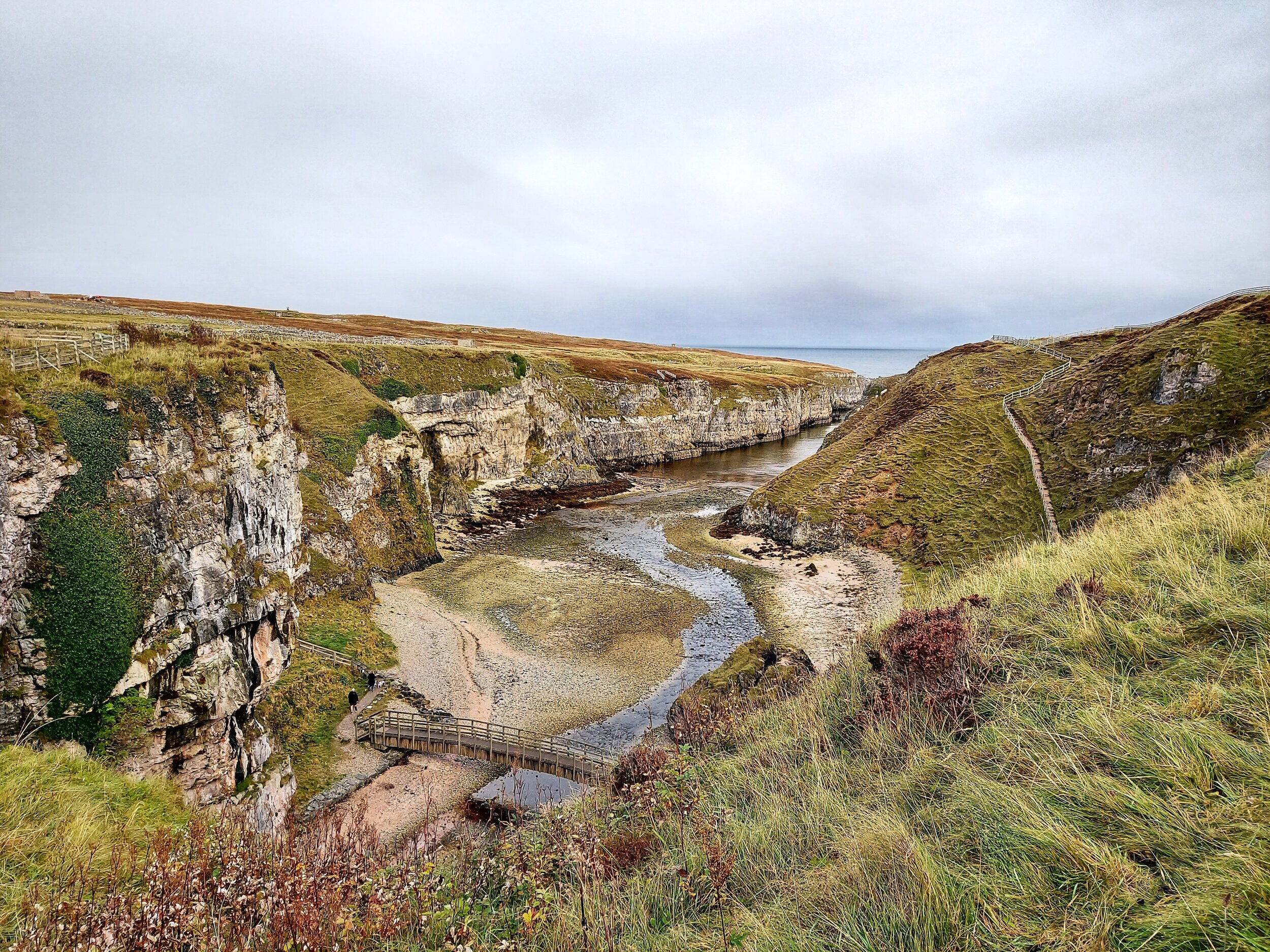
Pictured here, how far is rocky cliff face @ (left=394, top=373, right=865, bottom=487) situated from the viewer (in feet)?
204

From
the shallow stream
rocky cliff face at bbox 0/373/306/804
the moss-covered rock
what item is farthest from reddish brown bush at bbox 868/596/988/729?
rocky cliff face at bbox 0/373/306/804

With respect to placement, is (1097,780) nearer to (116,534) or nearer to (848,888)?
(848,888)

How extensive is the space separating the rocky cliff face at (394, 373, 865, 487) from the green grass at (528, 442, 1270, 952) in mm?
57161

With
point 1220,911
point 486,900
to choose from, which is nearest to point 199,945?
point 486,900

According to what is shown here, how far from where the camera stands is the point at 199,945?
500cm

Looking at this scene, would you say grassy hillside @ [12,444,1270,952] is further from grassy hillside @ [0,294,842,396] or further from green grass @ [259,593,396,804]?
grassy hillside @ [0,294,842,396]

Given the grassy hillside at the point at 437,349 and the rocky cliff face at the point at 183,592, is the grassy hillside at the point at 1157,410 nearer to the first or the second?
the rocky cliff face at the point at 183,592

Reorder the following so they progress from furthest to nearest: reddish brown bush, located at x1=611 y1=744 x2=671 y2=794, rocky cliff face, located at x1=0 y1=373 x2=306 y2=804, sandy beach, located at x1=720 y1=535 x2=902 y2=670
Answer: sandy beach, located at x1=720 y1=535 x2=902 y2=670 → rocky cliff face, located at x1=0 y1=373 x2=306 y2=804 → reddish brown bush, located at x1=611 y1=744 x2=671 y2=794

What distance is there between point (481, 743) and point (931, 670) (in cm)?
2035

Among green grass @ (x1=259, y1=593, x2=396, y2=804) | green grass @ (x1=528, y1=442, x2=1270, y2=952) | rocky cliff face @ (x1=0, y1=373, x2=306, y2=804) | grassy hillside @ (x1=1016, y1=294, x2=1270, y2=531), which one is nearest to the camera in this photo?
green grass @ (x1=528, y1=442, x2=1270, y2=952)

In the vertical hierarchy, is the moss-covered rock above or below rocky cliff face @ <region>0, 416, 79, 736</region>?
below

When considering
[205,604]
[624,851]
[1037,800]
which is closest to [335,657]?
[205,604]

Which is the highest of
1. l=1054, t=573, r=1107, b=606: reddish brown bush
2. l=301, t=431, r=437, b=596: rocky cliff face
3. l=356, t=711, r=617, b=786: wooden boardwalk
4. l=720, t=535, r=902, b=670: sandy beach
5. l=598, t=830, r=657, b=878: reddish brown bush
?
l=1054, t=573, r=1107, b=606: reddish brown bush

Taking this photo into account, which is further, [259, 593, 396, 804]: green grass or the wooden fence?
[259, 593, 396, 804]: green grass
